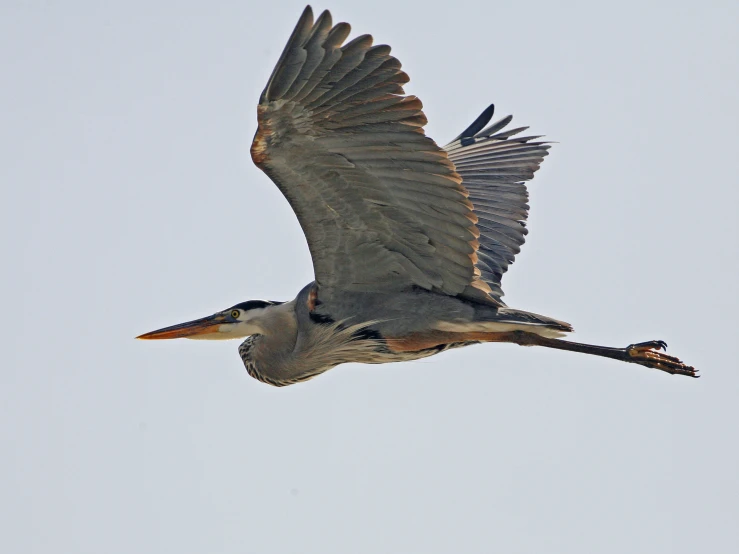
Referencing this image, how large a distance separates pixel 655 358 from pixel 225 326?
290 centimetres

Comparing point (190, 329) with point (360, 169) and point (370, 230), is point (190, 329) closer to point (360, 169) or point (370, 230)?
point (370, 230)

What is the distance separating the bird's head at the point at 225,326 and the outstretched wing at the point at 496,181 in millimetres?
1568

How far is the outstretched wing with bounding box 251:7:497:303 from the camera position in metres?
5.76

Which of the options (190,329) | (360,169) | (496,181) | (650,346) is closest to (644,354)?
(650,346)

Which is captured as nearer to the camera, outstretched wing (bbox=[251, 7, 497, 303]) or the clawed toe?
outstretched wing (bbox=[251, 7, 497, 303])

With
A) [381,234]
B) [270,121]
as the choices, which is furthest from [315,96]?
[381,234]

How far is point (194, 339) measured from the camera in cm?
813

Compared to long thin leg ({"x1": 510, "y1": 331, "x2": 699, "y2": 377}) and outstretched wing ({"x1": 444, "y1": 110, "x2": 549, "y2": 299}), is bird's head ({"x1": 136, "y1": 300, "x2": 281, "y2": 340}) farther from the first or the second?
long thin leg ({"x1": 510, "y1": 331, "x2": 699, "y2": 377})

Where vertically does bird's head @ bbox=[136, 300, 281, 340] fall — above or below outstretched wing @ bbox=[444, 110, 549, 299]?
below

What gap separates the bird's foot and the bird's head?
2382mm

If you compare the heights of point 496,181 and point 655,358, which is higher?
point 496,181

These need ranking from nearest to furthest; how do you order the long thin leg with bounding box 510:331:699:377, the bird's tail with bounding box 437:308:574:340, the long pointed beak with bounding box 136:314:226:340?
1. the bird's tail with bounding box 437:308:574:340
2. the long thin leg with bounding box 510:331:699:377
3. the long pointed beak with bounding box 136:314:226:340

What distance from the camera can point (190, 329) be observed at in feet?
26.5

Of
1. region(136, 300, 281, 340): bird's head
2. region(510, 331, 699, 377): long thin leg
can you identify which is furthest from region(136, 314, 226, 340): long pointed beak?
region(510, 331, 699, 377): long thin leg
